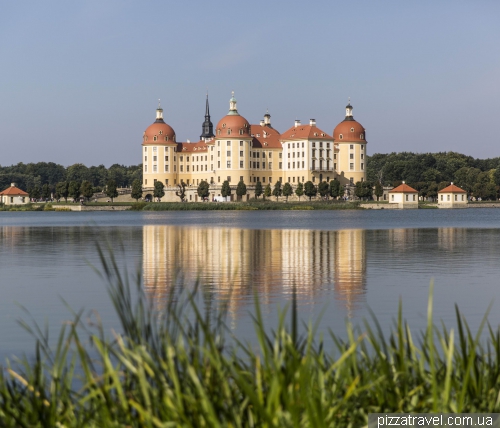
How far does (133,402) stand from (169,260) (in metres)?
17.8

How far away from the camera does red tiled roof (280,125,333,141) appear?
112688 mm

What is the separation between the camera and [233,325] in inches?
422

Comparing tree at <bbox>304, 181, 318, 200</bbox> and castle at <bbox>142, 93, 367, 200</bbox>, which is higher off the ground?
castle at <bbox>142, 93, 367, 200</bbox>

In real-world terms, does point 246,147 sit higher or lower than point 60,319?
higher

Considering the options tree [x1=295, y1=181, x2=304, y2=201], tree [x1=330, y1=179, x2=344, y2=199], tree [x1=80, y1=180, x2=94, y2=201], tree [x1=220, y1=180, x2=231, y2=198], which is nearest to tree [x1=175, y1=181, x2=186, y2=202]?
tree [x1=220, y1=180, x2=231, y2=198]

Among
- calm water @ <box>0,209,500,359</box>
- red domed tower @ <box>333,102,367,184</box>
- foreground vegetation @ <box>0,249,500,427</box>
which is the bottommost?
calm water @ <box>0,209,500,359</box>

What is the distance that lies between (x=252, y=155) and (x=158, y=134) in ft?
45.7

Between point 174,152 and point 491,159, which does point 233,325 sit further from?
point 491,159

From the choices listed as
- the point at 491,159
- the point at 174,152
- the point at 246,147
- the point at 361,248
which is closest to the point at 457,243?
the point at 361,248

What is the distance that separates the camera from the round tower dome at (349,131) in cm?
11494

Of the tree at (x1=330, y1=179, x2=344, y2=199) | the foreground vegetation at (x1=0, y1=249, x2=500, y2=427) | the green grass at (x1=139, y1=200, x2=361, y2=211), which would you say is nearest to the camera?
the foreground vegetation at (x1=0, y1=249, x2=500, y2=427)

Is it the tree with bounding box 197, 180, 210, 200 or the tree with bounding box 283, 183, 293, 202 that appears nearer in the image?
the tree with bounding box 283, 183, 293, 202

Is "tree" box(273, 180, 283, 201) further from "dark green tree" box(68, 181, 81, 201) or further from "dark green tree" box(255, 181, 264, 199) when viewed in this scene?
"dark green tree" box(68, 181, 81, 201)

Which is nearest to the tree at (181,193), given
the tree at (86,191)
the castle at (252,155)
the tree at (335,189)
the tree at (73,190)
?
the castle at (252,155)
